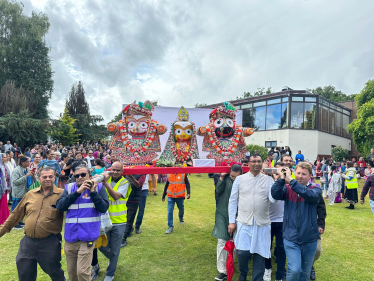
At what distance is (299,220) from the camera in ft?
9.55

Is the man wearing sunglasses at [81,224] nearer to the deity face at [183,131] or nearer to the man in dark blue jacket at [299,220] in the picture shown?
the man in dark blue jacket at [299,220]

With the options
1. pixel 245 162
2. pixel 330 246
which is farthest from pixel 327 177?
pixel 245 162

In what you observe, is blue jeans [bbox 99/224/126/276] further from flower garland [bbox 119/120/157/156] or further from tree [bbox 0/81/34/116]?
tree [bbox 0/81/34/116]

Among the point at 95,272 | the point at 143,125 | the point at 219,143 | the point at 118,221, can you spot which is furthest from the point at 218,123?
the point at 95,272

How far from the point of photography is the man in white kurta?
318 centimetres

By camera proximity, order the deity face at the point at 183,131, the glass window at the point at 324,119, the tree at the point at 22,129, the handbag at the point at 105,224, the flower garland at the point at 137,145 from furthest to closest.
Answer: the glass window at the point at 324,119, the tree at the point at 22,129, the deity face at the point at 183,131, the flower garland at the point at 137,145, the handbag at the point at 105,224

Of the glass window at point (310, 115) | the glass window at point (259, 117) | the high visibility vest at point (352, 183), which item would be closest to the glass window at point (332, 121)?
the glass window at point (310, 115)

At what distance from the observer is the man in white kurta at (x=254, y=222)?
318 cm

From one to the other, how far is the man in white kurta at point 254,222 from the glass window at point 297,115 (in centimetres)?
1896

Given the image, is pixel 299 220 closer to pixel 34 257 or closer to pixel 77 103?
pixel 34 257

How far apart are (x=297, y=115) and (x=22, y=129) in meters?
22.5

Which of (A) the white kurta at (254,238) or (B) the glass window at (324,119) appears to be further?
(B) the glass window at (324,119)

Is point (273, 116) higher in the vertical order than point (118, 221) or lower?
higher

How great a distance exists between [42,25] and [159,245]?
28762mm
